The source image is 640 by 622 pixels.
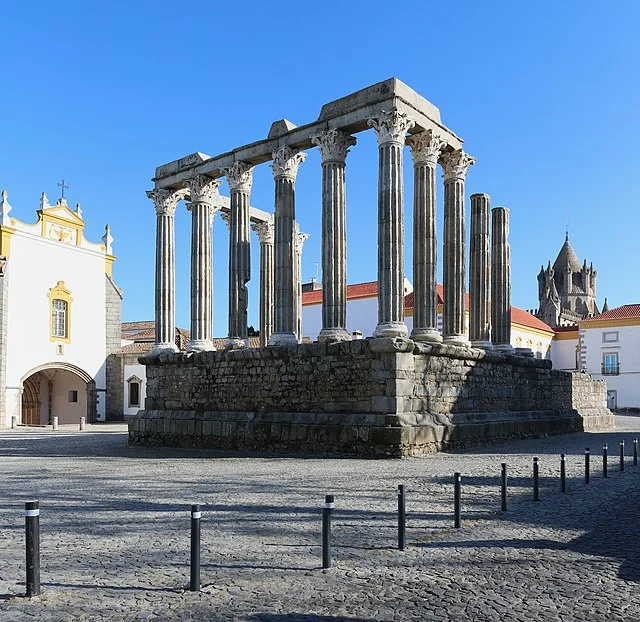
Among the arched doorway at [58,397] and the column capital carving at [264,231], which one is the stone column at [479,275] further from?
the arched doorway at [58,397]

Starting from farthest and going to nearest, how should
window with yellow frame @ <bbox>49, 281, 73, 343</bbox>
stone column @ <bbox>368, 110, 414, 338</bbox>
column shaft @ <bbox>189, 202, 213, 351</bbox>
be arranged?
1. window with yellow frame @ <bbox>49, 281, 73, 343</bbox>
2. column shaft @ <bbox>189, 202, 213, 351</bbox>
3. stone column @ <bbox>368, 110, 414, 338</bbox>

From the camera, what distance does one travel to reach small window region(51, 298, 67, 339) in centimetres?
3672

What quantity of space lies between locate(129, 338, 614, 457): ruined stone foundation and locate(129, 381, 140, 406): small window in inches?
762

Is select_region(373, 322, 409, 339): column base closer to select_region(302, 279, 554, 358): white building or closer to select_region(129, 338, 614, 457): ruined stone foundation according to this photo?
select_region(129, 338, 614, 457): ruined stone foundation

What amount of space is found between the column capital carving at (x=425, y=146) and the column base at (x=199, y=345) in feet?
25.2

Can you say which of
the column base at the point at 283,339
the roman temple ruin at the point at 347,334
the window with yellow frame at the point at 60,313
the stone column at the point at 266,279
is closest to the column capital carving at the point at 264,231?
the stone column at the point at 266,279

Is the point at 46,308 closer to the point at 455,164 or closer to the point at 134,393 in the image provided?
the point at 134,393

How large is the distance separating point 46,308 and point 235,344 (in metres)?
19.4

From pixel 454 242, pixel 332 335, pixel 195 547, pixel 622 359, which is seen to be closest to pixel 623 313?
pixel 622 359

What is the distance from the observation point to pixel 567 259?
90438mm

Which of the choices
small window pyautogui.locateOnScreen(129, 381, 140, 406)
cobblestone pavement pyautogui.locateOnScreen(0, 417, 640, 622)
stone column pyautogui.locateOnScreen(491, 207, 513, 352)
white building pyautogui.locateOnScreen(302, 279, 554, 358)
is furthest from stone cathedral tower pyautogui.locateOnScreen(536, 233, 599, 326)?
cobblestone pavement pyautogui.locateOnScreen(0, 417, 640, 622)

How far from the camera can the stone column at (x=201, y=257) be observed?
21312mm

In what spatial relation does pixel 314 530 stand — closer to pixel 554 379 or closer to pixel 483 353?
pixel 483 353

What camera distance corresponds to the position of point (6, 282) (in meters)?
34.1
